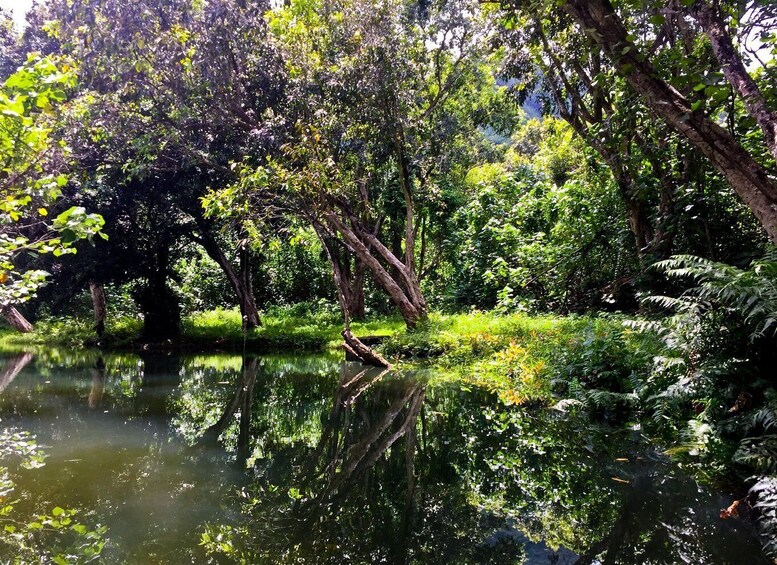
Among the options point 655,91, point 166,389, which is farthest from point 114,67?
point 655,91

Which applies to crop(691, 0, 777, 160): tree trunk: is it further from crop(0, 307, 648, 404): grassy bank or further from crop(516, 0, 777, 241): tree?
crop(0, 307, 648, 404): grassy bank

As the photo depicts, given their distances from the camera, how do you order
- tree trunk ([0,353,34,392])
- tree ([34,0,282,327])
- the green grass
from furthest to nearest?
1. the green grass
2. tree ([34,0,282,327])
3. tree trunk ([0,353,34,392])

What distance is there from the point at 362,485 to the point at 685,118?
4051 mm

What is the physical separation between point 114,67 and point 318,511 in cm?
1144

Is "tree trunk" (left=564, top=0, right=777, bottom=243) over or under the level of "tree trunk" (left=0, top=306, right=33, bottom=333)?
over

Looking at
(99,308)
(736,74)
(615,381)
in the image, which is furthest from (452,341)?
(99,308)

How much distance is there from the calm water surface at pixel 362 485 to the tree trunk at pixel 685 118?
236cm

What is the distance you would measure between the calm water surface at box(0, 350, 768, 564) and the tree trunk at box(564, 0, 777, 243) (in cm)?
236

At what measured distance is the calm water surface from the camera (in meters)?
2.96

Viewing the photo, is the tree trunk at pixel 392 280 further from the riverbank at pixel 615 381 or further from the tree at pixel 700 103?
the tree at pixel 700 103

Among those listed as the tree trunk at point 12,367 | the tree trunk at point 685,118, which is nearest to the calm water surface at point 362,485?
the tree trunk at point 685,118

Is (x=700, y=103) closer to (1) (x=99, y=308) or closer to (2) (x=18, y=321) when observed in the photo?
(1) (x=99, y=308)

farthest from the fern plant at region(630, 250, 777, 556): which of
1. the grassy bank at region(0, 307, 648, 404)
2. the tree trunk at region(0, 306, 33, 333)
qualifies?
the tree trunk at region(0, 306, 33, 333)

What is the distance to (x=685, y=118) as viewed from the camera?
429 cm
